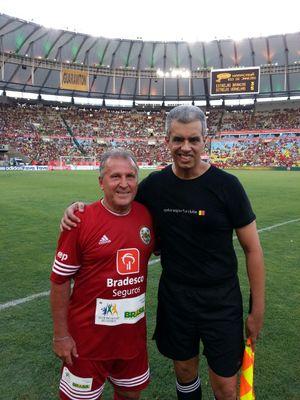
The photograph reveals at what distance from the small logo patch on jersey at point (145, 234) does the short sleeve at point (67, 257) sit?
419 mm

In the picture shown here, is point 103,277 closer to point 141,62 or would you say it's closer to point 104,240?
point 104,240

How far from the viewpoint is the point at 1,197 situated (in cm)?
1545

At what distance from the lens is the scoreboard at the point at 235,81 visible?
1724 inches

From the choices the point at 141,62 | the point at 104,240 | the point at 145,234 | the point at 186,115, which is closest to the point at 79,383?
the point at 104,240

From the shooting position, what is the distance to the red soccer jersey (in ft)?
7.37

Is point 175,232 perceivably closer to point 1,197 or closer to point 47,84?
point 1,197

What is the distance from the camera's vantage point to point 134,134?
206 ft

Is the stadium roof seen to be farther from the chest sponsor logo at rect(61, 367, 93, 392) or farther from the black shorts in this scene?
the chest sponsor logo at rect(61, 367, 93, 392)

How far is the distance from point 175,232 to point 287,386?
1.84m

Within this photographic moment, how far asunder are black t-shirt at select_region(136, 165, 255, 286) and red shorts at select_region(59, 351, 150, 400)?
63 cm

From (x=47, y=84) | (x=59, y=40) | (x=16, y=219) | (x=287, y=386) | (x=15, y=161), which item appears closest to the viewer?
(x=287, y=386)

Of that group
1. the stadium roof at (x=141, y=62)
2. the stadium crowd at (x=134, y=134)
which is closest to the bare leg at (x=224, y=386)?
the stadium crowd at (x=134, y=134)

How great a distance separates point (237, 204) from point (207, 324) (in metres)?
0.82

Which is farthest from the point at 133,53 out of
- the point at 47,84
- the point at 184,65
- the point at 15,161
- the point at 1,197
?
the point at 1,197
